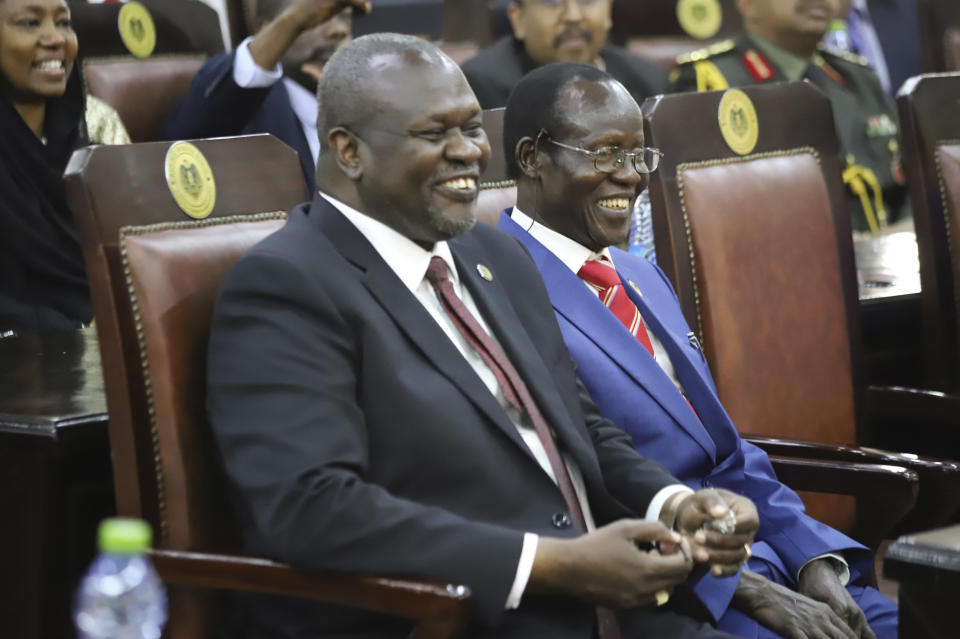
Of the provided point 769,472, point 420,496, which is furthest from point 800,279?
point 420,496

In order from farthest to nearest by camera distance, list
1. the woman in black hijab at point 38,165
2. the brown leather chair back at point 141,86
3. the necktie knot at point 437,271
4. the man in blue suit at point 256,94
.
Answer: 1. the brown leather chair back at point 141,86
2. the man in blue suit at point 256,94
3. the woman in black hijab at point 38,165
4. the necktie knot at point 437,271

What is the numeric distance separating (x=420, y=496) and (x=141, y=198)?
508mm

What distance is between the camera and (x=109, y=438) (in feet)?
5.39

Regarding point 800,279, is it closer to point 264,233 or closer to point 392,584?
point 264,233

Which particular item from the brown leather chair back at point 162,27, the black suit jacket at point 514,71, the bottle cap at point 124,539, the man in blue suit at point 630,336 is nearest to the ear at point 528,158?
the man in blue suit at point 630,336

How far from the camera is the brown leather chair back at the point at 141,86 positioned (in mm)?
3344

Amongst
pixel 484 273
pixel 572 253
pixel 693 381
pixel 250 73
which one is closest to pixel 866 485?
pixel 693 381

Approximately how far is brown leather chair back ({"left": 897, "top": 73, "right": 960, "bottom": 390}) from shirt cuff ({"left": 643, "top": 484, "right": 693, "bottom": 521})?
1119mm

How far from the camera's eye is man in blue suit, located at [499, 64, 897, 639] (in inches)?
71.7

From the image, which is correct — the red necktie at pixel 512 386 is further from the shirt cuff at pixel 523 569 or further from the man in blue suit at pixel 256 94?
the man in blue suit at pixel 256 94

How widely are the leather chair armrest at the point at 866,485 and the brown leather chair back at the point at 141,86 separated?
2.01 metres

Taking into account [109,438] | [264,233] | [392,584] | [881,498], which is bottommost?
[881,498]

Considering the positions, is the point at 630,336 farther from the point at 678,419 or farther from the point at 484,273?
the point at 484,273

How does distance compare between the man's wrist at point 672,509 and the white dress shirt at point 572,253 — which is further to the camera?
the white dress shirt at point 572,253
